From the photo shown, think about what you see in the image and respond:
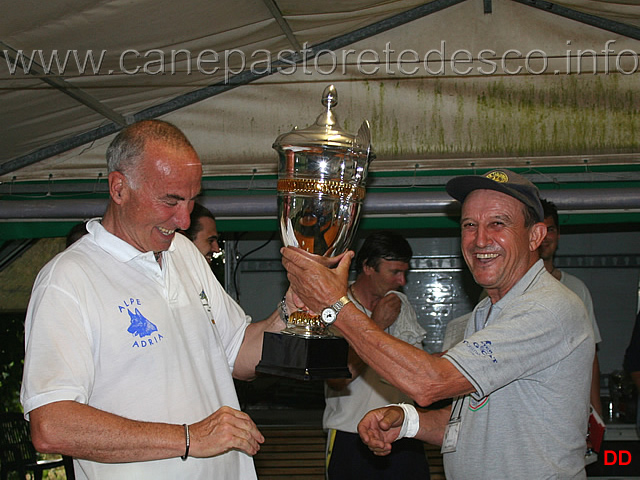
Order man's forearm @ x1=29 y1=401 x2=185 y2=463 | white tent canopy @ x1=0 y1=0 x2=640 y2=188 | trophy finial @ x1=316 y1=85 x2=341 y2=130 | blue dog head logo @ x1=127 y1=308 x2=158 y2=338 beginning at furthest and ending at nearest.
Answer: white tent canopy @ x1=0 y1=0 x2=640 y2=188 < trophy finial @ x1=316 y1=85 x2=341 y2=130 < blue dog head logo @ x1=127 y1=308 x2=158 y2=338 < man's forearm @ x1=29 y1=401 x2=185 y2=463

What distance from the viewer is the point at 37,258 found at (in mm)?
5426

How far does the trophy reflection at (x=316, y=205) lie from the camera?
7.02ft

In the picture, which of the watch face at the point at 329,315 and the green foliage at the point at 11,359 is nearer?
the watch face at the point at 329,315

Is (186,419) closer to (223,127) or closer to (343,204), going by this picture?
(343,204)

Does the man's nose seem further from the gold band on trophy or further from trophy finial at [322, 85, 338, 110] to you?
trophy finial at [322, 85, 338, 110]

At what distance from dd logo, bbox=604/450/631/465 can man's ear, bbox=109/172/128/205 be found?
3469 millimetres

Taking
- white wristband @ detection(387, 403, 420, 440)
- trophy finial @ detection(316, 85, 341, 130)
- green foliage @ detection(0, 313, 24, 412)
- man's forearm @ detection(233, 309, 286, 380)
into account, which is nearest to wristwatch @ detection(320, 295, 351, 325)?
man's forearm @ detection(233, 309, 286, 380)

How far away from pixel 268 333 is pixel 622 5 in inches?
85.8

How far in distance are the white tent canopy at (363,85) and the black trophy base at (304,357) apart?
1479 millimetres

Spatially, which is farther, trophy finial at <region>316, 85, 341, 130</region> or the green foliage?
the green foliage

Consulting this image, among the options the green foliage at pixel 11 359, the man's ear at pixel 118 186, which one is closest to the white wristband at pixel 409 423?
the man's ear at pixel 118 186

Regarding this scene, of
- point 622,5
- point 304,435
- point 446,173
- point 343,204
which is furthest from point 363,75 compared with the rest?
point 304,435

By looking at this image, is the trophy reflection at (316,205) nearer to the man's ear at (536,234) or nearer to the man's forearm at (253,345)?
the man's forearm at (253,345)

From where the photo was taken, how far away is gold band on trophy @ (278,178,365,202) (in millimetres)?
2154
